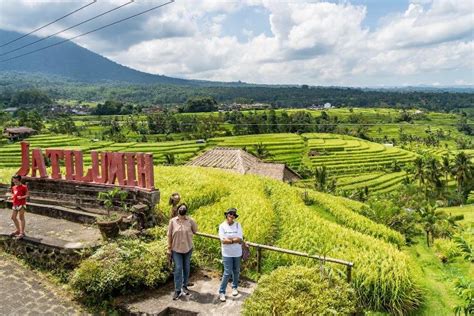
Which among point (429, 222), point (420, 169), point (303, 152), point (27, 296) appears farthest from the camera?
point (303, 152)

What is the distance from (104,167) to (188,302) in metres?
5.04

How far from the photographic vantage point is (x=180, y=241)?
296 inches

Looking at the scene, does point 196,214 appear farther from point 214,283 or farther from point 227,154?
point 227,154

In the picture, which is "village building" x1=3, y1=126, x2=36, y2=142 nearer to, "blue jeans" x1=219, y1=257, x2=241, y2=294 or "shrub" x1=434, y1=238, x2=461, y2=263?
"shrub" x1=434, y1=238, x2=461, y2=263

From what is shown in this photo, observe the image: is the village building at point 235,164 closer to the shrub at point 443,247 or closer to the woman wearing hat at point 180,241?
the shrub at point 443,247

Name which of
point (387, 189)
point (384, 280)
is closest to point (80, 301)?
point (384, 280)

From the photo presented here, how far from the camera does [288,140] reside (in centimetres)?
7762

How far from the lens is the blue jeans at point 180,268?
761cm

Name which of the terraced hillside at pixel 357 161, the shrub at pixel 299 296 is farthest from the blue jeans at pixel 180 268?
the terraced hillside at pixel 357 161

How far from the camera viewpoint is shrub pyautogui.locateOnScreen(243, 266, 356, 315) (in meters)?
6.40

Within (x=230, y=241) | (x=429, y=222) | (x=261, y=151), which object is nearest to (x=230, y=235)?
(x=230, y=241)

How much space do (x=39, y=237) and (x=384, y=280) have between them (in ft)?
25.4

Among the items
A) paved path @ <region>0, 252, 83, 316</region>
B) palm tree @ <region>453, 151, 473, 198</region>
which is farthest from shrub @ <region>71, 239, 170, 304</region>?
palm tree @ <region>453, 151, 473, 198</region>

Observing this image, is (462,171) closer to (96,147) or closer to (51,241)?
(96,147)
